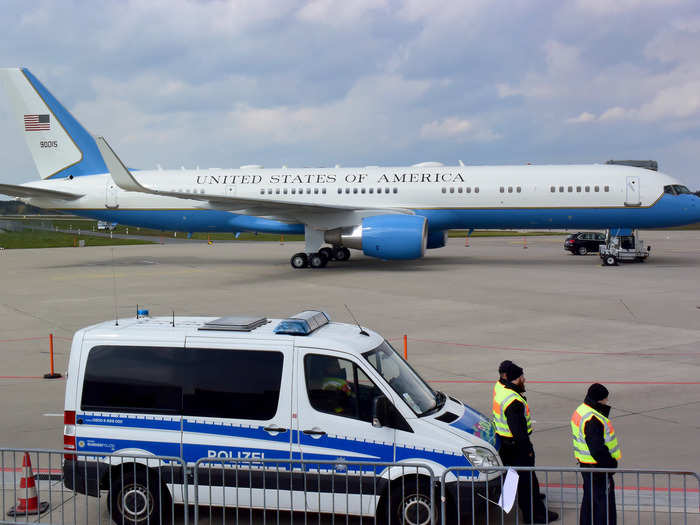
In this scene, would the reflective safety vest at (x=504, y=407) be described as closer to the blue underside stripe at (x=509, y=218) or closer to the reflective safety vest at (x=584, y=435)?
the reflective safety vest at (x=584, y=435)

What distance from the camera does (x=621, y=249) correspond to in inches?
1168

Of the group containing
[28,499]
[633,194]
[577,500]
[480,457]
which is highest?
A: [633,194]

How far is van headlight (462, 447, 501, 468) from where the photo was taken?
5898 millimetres

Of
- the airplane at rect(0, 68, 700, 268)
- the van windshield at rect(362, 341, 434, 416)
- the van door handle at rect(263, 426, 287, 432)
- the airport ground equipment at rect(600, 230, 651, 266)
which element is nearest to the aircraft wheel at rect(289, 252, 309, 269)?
the airplane at rect(0, 68, 700, 268)

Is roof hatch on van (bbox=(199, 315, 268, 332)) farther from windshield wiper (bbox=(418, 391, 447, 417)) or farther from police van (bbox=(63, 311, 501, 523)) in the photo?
windshield wiper (bbox=(418, 391, 447, 417))

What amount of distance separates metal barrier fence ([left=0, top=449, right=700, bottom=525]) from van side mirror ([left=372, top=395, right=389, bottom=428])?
0.36 m

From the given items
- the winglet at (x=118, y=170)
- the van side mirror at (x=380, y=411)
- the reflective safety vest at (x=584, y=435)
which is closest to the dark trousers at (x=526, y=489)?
the reflective safety vest at (x=584, y=435)

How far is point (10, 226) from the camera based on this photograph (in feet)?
253

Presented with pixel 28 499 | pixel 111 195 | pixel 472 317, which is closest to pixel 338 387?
pixel 28 499

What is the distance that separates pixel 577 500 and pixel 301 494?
2577 mm

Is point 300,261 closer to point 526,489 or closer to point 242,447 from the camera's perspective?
point 242,447

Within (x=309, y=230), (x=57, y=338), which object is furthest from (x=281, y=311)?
(x=309, y=230)

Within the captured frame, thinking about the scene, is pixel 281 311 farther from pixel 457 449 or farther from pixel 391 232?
pixel 457 449

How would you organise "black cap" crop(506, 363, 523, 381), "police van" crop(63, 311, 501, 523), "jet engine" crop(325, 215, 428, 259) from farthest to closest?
"jet engine" crop(325, 215, 428, 259), "black cap" crop(506, 363, 523, 381), "police van" crop(63, 311, 501, 523)
